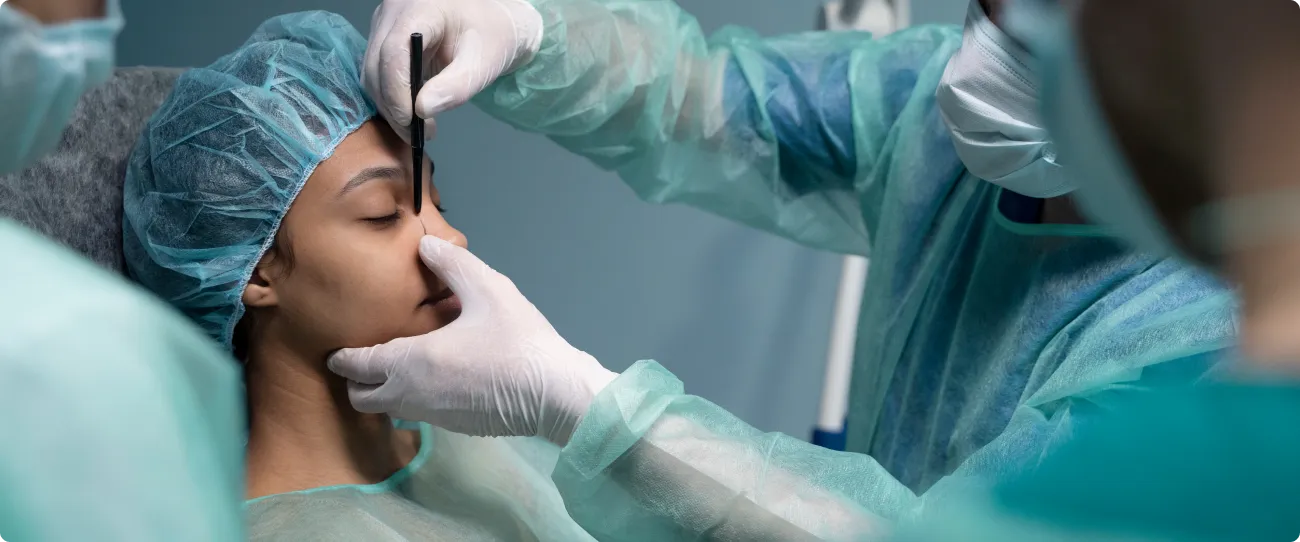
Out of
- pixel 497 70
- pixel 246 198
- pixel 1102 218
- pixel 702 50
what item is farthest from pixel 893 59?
pixel 246 198

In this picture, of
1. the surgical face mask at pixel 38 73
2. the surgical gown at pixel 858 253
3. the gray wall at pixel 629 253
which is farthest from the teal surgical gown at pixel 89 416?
the gray wall at pixel 629 253

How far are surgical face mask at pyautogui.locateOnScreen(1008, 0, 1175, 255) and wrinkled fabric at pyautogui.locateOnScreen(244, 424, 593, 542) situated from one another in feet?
2.96

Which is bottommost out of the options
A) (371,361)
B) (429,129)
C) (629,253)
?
(629,253)

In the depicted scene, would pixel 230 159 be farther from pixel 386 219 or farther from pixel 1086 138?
pixel 1086 138

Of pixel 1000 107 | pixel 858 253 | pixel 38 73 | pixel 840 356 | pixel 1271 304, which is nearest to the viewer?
pixel 1271 304

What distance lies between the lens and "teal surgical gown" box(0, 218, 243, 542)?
589mm

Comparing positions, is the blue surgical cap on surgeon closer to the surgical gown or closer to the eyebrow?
the eyebrow

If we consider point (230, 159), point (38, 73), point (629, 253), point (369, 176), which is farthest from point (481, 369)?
point (629, 253)

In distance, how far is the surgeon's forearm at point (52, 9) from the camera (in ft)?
2.57

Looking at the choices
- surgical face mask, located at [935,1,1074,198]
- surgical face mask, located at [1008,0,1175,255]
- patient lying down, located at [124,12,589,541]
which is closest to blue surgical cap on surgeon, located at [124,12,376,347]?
patient lying down, located at [124,12,589,541]

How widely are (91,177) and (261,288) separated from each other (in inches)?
10.6

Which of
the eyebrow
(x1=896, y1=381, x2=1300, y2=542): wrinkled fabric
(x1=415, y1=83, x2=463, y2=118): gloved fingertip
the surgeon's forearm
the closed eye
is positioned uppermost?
the surgeon's forearm

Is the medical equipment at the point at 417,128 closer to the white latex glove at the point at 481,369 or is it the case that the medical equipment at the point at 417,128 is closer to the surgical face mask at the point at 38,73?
the white latex glove at the point at 481,369

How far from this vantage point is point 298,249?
4.06 ft
